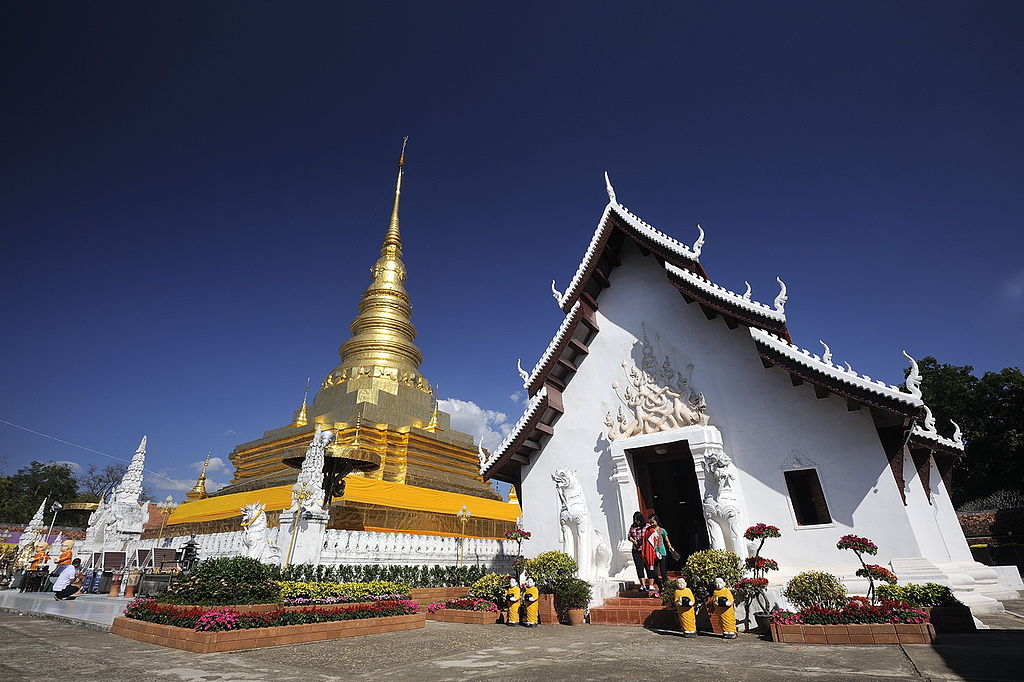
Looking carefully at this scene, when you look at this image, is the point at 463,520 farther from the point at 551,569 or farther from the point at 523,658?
the point at 523,658

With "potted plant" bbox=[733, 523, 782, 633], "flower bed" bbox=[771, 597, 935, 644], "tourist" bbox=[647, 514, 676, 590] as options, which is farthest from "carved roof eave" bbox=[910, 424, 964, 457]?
"tourist" bbox=[647, 514, 676, 590]

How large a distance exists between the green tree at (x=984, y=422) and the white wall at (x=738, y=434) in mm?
20753

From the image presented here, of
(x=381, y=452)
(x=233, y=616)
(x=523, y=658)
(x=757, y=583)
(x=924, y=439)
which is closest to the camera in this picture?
(x=523, y=658)

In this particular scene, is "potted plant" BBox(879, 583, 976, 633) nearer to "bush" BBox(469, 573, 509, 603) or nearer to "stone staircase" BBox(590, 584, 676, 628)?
"stone staircase" BBox(590, 584, 676, 628)

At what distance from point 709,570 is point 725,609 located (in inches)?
28.0

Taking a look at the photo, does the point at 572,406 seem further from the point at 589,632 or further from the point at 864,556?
the point at 864,556

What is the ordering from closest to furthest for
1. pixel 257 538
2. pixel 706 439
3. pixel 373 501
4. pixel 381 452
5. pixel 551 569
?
pixel 551 569 < pixel 706 439 < pixel 257 538 < pixel 373 501 < pixel 381 452

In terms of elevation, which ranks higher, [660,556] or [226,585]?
[660,556]

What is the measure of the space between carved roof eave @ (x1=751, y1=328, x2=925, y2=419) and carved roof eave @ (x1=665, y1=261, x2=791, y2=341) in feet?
1.13

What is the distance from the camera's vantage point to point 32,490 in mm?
39562

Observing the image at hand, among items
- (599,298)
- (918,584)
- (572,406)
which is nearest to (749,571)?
(918,584)

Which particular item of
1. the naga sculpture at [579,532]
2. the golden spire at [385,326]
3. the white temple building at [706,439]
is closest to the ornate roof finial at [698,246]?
the white temple building at [706,439]

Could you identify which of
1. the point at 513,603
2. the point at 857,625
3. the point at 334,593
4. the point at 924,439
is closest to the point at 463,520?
the point at 513,603

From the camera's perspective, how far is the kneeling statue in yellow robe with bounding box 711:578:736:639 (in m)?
6.91
